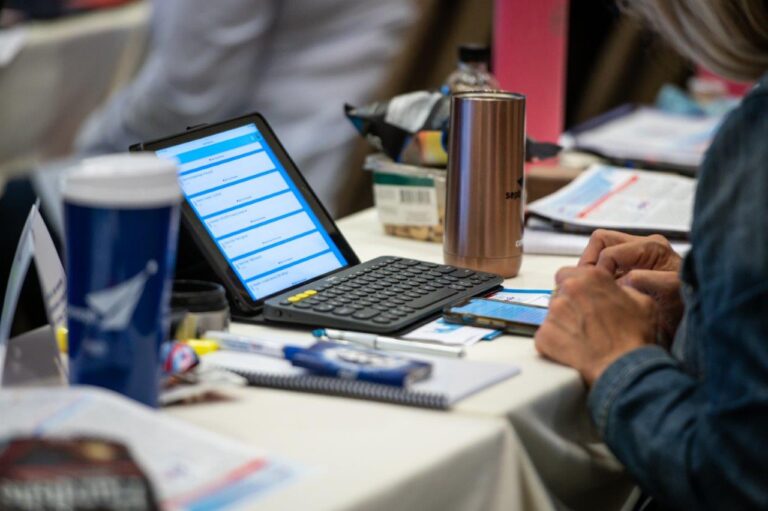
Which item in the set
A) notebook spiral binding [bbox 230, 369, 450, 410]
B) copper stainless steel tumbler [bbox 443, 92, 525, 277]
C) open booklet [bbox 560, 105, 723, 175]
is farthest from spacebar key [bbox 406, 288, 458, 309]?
open booklet [bbox 560, 105, 723, 175]

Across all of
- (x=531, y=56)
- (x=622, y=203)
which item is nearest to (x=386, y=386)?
(x=622, y=203)

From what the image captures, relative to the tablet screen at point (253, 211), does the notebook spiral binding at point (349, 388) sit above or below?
below

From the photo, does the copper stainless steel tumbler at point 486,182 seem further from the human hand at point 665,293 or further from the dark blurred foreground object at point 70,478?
the dark blurred foreground object at point 70,478

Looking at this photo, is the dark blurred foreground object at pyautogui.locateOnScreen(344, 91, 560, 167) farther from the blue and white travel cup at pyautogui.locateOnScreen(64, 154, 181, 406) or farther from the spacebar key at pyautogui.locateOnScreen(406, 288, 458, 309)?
the blue and white travel cup at pyautogui.locateOnScreen(64, 154, 181, 406)

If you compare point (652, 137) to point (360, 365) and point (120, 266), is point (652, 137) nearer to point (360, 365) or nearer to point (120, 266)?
point (360, 365)

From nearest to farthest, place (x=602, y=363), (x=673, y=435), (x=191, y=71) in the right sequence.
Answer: (x=673, y=435) < (x=602, y=363) < (x=191, y=71)

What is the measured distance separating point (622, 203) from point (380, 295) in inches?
23.9

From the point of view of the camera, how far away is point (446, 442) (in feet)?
Result: 2.67

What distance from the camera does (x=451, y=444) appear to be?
81cm

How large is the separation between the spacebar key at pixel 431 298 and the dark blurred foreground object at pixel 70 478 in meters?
0.48

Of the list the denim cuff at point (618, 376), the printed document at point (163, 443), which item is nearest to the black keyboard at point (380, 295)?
the denim cuff at point (618, 376)

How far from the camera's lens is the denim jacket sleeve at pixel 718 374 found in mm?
786

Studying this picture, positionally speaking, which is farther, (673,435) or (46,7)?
(46,7)

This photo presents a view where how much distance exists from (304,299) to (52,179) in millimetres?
1927
